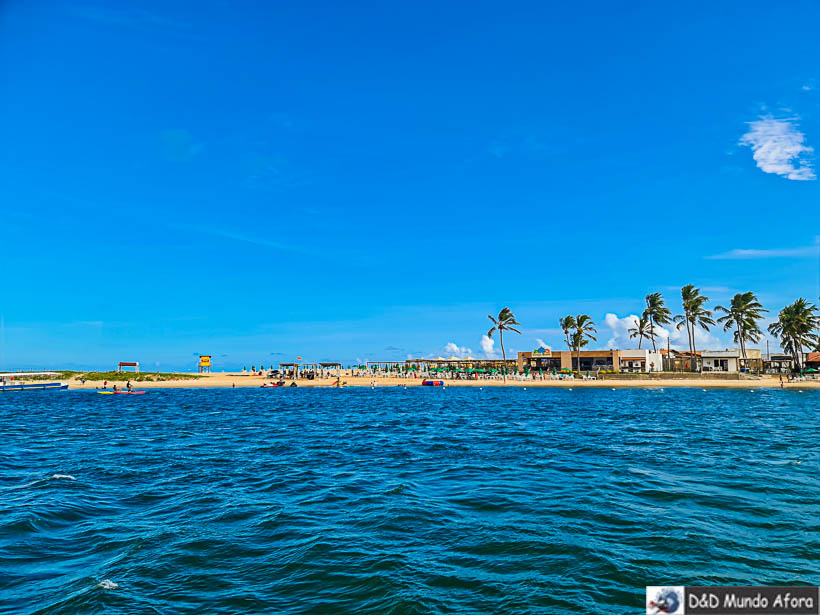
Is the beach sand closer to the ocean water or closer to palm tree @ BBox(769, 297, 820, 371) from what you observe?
palm tree @ BBox(769, 297, 820, 371)

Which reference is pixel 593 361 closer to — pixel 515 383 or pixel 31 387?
pixel 515 383

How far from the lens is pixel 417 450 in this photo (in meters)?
21.9

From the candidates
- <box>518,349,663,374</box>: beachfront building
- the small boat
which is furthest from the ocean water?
<box>518,349,663,374</box>: beachfront building

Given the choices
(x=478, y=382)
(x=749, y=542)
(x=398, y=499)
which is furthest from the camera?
(x=478, y=382)

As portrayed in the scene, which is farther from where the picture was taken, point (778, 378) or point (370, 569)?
point (778, 378)

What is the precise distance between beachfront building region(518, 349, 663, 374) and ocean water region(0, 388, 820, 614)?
74290 mm

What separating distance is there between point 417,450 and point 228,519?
11.5 metres

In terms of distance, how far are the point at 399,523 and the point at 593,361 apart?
95.1 m

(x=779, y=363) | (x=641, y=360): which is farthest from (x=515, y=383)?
(x=779, y=363)

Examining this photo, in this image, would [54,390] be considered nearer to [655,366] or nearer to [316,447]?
[316,447]

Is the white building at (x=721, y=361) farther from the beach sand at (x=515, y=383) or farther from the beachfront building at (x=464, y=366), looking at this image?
the beachfront building at (x=464, y=366)

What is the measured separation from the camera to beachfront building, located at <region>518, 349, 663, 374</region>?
306ft

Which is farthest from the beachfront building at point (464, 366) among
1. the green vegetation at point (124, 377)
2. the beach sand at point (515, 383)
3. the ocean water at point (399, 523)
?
the ocean water at point (399, 523)

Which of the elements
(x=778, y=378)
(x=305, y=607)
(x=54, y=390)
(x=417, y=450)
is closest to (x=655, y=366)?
(x=778, y=378)
